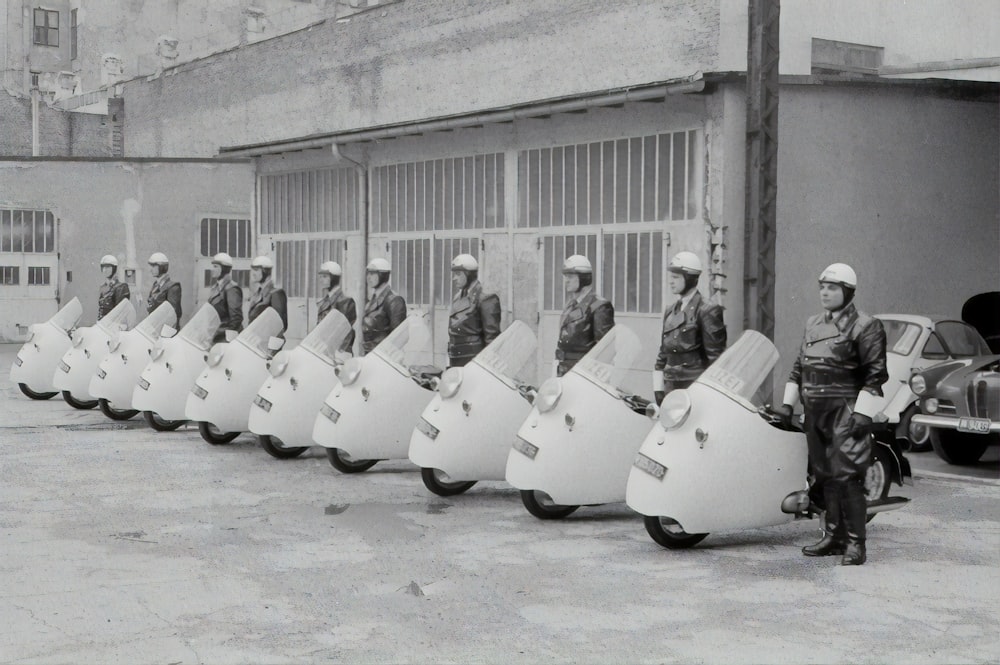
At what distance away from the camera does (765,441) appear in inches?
308

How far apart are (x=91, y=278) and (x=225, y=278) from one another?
1525 cm

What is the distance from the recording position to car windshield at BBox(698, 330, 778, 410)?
789cm

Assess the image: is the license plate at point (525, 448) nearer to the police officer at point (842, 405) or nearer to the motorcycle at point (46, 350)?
the police officer at point (842, 405)

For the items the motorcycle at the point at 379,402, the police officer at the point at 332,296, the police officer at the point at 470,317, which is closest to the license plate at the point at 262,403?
the motorcycle at the point at 379,402

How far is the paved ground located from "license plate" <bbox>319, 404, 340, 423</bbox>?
525 millimetres

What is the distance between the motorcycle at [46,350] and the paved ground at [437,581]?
6210mm

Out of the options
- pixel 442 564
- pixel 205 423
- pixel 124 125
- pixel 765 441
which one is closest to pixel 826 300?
pixel 765 441

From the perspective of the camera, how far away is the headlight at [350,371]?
10.6m

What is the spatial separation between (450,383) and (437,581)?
108 inches

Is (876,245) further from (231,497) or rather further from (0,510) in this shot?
(0,510)

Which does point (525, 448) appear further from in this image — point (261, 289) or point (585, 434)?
point (261, 289)

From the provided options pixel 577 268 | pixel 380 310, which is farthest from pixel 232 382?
pixel 577 268

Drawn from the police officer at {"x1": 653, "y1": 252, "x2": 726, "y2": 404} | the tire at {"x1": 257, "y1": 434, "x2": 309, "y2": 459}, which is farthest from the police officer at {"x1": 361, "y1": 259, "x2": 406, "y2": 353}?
the police officer at {"x1": 653, "y1": 252, "x2": 726, "y2": 404}

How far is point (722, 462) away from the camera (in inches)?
302
